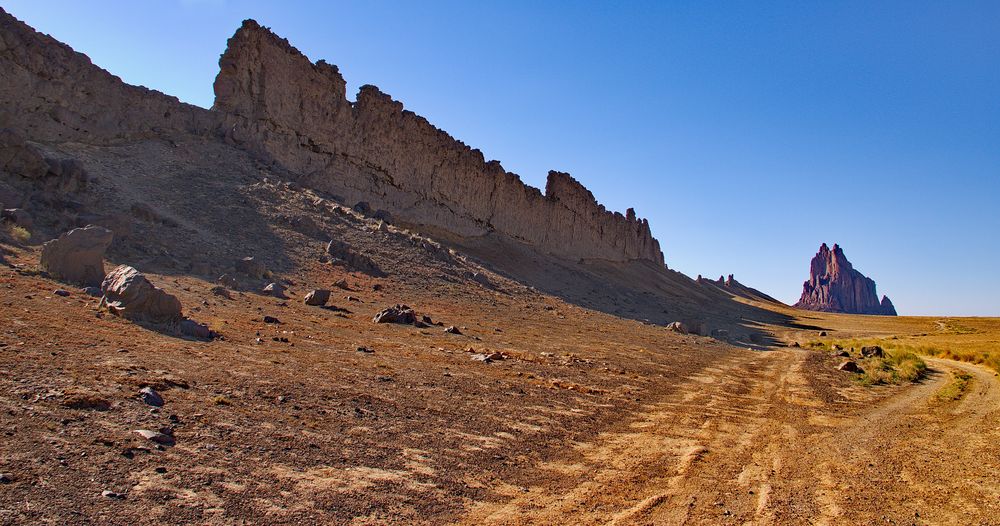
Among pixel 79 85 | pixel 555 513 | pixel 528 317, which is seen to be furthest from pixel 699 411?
pixel 79 85

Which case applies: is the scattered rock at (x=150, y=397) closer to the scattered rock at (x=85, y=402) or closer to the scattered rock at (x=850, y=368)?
the scattered rock at (x=85, y=402)

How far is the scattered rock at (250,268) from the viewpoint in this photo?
17984 millimetres

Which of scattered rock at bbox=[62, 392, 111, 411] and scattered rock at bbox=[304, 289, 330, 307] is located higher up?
scattered rock at bbox=[304, 289, 330, 307]

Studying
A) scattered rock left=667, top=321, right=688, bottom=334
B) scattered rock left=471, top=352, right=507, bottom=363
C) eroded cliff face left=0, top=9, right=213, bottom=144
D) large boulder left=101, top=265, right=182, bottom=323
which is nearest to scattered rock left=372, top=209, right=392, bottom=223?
eroded cliff face left=0, top=9, right=213, bottom=144

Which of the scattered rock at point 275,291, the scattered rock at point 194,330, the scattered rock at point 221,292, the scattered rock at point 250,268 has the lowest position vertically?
the scattered rock at point 194,330

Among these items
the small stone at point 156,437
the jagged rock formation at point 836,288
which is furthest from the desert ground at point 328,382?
the jagged rock formation at point 836,288

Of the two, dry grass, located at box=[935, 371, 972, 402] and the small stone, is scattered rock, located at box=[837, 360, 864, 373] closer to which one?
dry grass, located at box=[935, 371, 972, 402]

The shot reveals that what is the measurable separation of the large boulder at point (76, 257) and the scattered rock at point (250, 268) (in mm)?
5742

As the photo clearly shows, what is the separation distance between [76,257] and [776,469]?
1301 cm

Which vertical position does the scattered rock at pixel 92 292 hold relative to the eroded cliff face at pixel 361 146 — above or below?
below

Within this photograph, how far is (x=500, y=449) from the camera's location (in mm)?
6465

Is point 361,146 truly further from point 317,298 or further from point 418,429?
point 418,429

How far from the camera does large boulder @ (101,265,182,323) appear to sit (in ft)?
32.4

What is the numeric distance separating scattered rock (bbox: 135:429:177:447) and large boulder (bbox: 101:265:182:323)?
5651mm
